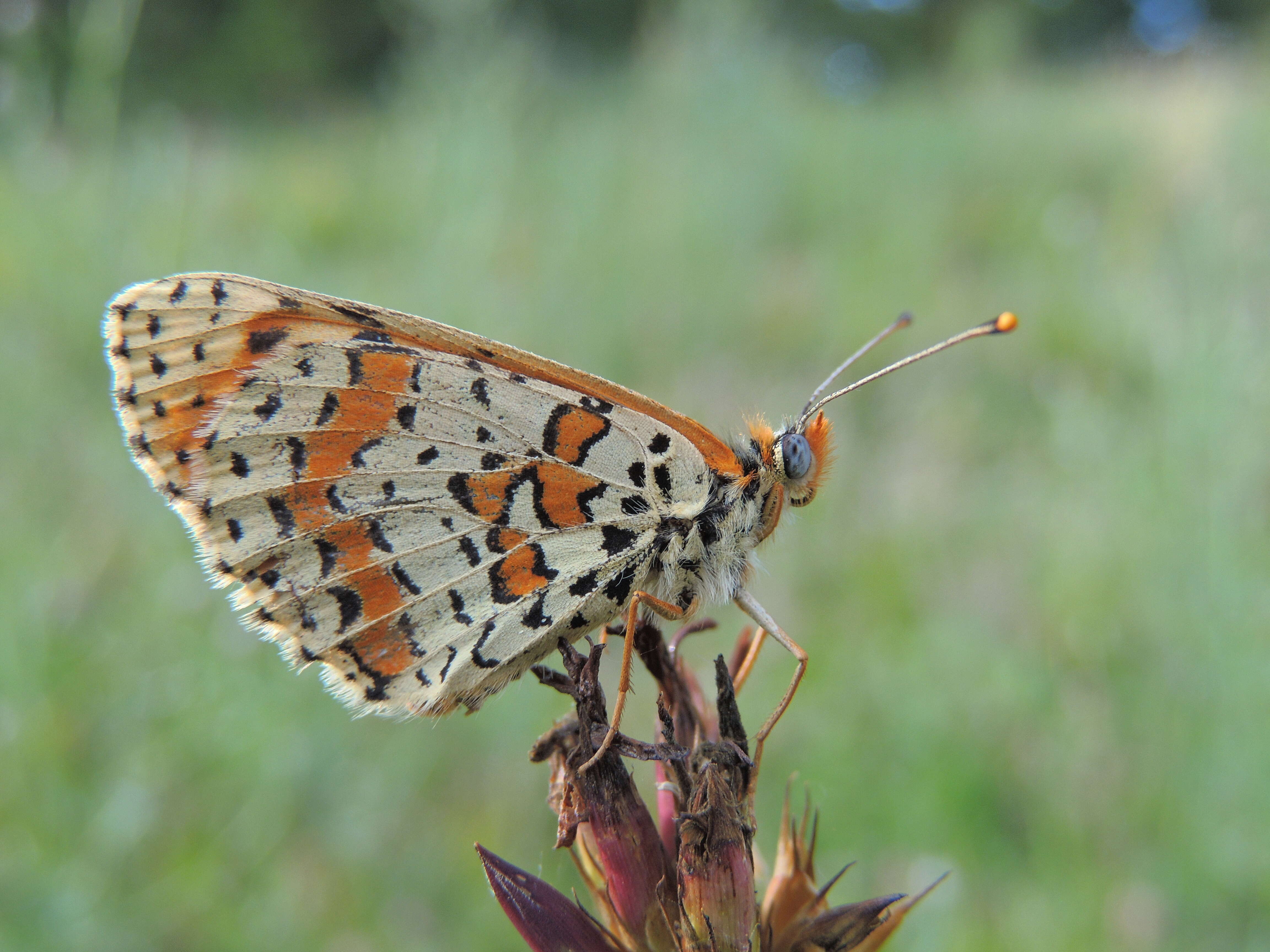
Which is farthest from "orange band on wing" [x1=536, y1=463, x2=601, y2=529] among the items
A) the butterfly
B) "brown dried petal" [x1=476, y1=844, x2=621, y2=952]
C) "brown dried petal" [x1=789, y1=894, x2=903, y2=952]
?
"brown dried petal" [x1=789, y1=894, x2=903, y2=952]

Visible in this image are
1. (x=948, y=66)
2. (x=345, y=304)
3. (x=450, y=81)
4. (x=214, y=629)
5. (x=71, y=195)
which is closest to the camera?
(x=345, y=304)

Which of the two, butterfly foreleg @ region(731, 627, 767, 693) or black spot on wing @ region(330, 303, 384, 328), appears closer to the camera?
butterfly foreleg @ region(731, 627, 767, 693)

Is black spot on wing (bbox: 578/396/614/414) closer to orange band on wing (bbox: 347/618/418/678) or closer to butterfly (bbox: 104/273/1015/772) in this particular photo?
butterfly (bbox: 104/273/1015/772)

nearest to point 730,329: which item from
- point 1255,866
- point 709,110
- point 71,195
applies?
point 709,110

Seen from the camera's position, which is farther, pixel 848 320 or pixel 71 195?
pixel 848 320

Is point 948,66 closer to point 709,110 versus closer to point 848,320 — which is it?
point 709,110

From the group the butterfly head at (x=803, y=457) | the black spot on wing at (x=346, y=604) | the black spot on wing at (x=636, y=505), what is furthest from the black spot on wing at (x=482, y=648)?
the butterfly head at (x=803, y=457)
